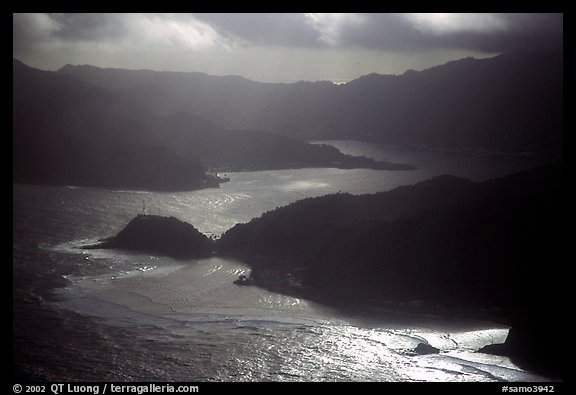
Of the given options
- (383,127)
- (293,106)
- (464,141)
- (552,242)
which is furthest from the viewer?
(293,106)

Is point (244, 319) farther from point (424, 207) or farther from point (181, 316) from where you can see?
point (424, 207)

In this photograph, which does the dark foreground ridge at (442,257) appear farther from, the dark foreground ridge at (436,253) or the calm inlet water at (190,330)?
the calm inlet water at (190,330)

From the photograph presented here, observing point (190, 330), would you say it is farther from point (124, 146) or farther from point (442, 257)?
point (124, 146)

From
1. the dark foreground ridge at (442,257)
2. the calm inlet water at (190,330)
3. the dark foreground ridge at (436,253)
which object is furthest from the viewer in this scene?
the dark foreground ridge at (442,257)

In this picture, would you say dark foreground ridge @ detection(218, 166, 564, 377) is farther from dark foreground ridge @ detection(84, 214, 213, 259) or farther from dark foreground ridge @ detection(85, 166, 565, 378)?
dark foreground ridge @ detection(84, 214, 213, 259)

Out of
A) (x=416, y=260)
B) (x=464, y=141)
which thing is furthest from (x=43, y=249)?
(x=464, y=141)

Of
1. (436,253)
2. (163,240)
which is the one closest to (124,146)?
(163,240)

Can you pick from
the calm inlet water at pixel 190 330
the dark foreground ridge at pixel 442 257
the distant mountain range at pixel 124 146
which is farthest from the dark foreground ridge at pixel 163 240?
the distant mountain range at pixel 124 146
